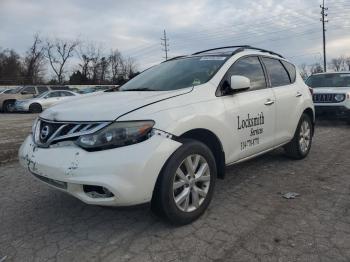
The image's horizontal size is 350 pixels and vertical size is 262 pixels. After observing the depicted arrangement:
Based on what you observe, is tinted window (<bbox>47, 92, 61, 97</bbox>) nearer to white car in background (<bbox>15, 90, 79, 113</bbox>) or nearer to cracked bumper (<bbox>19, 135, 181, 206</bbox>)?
white car in background (<bbox>15, 90, 79, 113</bbox>)

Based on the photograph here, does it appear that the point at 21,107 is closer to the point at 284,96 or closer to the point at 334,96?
the point at 334,96

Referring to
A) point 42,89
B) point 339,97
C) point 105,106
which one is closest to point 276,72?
point 105,106

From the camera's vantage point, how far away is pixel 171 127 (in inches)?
132

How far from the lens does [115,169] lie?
3.03 m

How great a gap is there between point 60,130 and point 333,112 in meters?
8.79

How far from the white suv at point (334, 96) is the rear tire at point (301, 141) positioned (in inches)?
178

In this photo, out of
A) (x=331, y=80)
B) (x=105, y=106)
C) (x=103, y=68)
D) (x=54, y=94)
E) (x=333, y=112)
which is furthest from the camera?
(x=103, y=68)

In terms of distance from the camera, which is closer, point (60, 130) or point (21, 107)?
point (60, 130)

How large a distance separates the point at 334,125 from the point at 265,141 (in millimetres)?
6579

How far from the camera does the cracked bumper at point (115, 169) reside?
3.03m

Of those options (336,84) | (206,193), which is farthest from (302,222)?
(336,84)

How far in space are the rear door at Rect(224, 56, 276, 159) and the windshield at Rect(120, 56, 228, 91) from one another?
0.23 meters

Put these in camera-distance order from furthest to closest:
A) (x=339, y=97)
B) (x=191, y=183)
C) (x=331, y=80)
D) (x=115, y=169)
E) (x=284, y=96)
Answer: (x=331, y=80), (x=339, y=97), (x=284, y=96), (x=191, y=183), (x=115, y=169)

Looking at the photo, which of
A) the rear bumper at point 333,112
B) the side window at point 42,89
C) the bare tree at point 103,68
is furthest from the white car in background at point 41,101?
the bare tree at point 103,68
